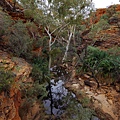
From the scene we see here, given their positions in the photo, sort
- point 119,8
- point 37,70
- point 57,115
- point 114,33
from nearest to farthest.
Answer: point 57,115 → point 37,70 → point 114,33 → point 119,8

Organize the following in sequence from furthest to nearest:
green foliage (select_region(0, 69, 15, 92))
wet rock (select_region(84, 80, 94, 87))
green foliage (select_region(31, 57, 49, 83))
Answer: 1. wet rock (select_region(84, 80, 94, 87))
2. green foliage (select_region(31, 57, 49, 83))
3. green foliage (select_region(0, 69, 15, 92))

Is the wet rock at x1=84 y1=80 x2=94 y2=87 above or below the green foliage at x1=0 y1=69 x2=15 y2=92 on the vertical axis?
below

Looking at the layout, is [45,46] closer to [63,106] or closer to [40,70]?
[40,70]

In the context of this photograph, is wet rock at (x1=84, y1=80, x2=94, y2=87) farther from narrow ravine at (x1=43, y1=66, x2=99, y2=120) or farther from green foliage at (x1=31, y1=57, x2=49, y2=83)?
→ green foliage at (x1=31, y1=57, x2=49, y2=83)

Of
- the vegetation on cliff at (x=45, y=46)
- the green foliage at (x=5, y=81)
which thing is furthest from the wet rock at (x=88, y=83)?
the green foliage at (x=5, y=81)

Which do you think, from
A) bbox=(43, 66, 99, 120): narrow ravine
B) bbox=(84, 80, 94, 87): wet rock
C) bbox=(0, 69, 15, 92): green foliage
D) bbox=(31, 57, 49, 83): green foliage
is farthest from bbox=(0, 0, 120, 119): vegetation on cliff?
bbox=(0, 69, 15, 92): green foliage

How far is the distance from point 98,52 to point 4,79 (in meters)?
8.13

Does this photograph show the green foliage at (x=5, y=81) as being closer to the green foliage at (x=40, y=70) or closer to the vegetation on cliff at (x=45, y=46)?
the vegetation on cliff at (x=45, y=46)

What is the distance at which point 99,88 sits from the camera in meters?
10.4

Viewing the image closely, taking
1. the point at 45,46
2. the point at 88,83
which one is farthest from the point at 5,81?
the point at 45,46

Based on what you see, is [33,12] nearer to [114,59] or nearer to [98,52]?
[98,52]

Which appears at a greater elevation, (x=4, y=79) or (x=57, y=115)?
(x=4, y=79)

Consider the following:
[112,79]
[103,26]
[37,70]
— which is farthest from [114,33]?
[37,70]

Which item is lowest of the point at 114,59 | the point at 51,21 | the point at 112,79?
the point at 112,79
